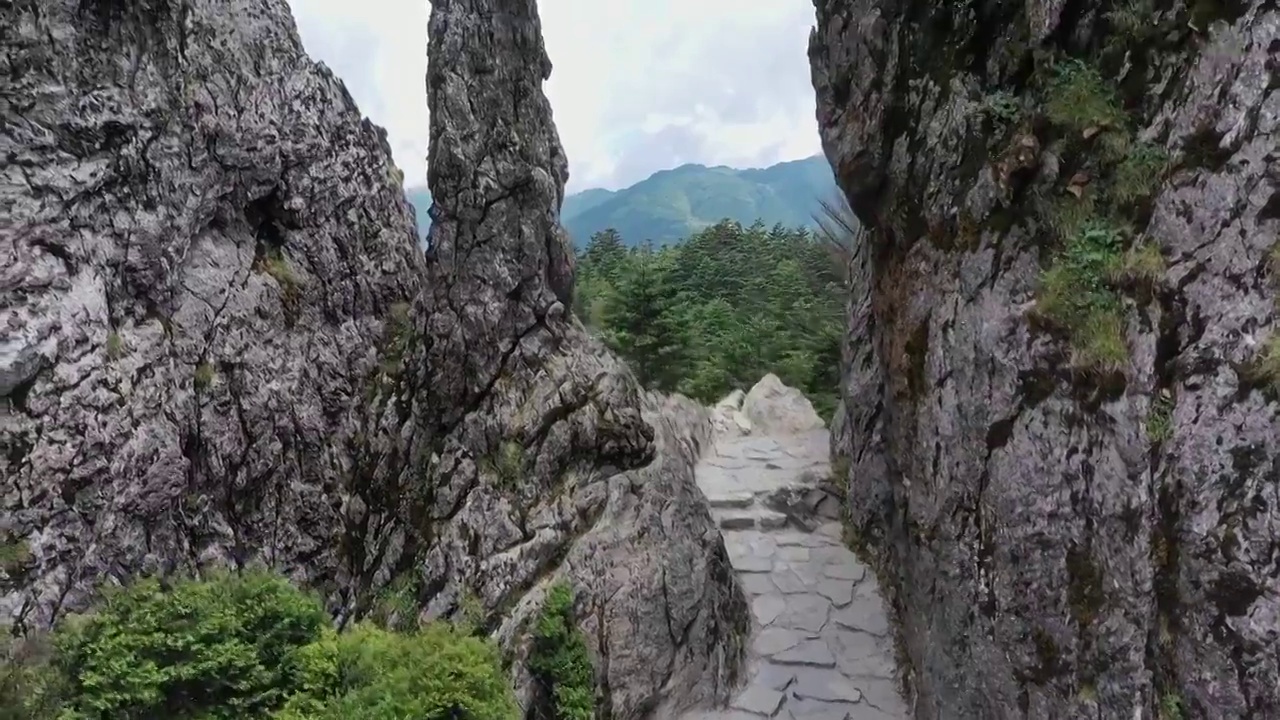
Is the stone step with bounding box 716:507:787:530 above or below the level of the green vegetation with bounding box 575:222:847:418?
below

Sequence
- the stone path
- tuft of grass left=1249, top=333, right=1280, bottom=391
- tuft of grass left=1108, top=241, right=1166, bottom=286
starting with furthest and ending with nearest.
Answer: the stone path
tuft of grass left=1108, top=241, right=1166, bottom=286
tuft of grass left=1249, top=333, right=1280, bottom=391

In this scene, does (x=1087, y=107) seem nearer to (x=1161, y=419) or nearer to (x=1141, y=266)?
(x=1141, y=266)

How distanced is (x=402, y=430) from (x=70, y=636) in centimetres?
523

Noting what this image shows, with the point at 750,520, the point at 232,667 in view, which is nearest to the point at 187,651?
the point at 232,667

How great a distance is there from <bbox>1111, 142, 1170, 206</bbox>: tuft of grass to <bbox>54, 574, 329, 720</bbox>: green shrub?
366 inches

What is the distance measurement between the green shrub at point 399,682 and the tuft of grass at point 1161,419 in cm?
648

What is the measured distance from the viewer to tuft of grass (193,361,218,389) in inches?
392

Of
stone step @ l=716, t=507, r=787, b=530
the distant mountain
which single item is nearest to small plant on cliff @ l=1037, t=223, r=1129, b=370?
stone step @ l=716, t=507, r=787, b=530

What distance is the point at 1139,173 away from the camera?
6.60 m

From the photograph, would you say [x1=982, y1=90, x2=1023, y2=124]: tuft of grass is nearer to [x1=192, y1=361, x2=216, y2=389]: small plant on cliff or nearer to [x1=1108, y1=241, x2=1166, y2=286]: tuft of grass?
[x1=1108, y1=241, x2=1166, y2=286]: tuft of grass

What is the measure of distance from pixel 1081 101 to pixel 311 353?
37.3ft

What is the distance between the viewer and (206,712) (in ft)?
20.3

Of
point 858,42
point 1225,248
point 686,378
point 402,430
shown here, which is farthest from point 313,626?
point 686,378

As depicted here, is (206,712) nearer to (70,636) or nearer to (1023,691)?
(70,636)
